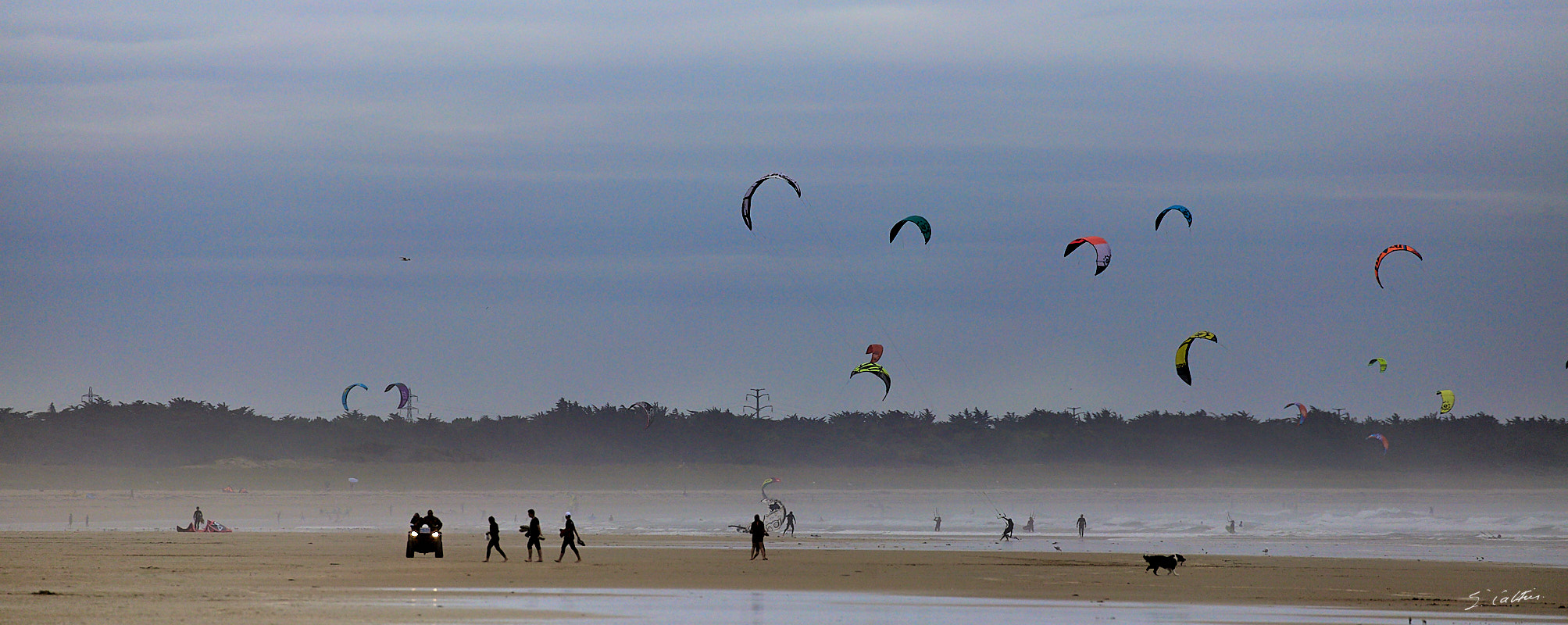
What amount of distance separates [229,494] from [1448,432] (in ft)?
315

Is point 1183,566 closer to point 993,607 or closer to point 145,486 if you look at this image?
point 993,607

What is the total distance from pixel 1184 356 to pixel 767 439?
80.4 m

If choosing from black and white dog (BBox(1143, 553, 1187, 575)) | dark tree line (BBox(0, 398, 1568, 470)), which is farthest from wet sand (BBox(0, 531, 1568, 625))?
dark tree line (BBox(0, 398, 1568, 470))

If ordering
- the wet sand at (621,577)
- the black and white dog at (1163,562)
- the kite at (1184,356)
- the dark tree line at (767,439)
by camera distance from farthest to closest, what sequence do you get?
the dark tree line at (767,439) < the kite at (1184,356) < the black and white dog at (1163,562) < the wet sand at (621,577)

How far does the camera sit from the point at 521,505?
70.7m

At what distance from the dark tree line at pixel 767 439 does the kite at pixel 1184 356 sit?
Result: 71.1 meters

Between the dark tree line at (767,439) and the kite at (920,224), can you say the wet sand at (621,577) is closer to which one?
the kite at (920,224)

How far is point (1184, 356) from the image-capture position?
41.8m

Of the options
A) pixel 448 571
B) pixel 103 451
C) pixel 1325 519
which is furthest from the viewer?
pixel 103 451

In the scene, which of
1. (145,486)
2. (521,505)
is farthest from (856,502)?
(145,486)

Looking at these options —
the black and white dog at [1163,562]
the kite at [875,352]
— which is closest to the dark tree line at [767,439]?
the kite at [875,352]

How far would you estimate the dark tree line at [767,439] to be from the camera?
109 m

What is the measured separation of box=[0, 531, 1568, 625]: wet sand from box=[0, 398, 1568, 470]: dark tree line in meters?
75.4

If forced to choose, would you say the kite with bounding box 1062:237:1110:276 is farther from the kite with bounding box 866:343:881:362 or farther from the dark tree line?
the dark tree line
